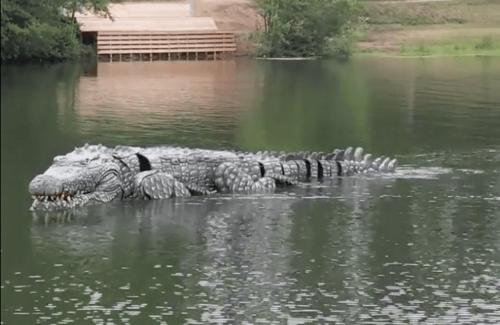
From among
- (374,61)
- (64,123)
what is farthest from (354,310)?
→ (374,61)

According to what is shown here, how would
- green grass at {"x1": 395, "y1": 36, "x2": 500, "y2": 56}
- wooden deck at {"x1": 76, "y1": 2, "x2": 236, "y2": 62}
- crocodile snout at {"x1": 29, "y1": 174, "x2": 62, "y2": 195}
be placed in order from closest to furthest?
crocodile snout at {"x1": 29, "y1": 174, "x2": 62, "y2": 195}, green grass at {"x1": 395, "y1": 36, "x2": 500, "y2": 56}, wooden deck at {"x1": 76, "y1": 2, "x2": 236, "y2": 62}

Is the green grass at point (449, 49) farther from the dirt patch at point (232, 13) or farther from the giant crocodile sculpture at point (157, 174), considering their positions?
the giant crocodile sculpture at point (157, 174)

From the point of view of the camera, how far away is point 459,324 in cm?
1317

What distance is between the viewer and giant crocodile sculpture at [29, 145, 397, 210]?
19.0 metres

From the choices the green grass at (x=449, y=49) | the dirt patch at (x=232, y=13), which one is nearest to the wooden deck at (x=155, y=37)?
the dirt patch at (x=232, y=13)

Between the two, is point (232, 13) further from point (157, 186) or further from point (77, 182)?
point (77, 182)

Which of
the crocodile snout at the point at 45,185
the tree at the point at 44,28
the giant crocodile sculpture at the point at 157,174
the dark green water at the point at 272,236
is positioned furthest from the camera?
the tree at the point at 44,28

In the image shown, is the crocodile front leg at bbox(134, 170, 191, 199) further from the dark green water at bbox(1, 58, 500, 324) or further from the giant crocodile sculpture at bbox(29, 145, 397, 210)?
the dark green water at bbox(1, 58, 500, 324)

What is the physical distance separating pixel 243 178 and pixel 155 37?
163 feet

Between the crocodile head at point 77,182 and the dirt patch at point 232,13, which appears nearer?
the crocodile head at point 77,182

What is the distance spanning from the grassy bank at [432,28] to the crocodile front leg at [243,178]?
45.5m

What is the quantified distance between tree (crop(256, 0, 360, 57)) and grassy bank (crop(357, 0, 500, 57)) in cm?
185

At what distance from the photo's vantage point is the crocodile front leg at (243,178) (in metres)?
20.6

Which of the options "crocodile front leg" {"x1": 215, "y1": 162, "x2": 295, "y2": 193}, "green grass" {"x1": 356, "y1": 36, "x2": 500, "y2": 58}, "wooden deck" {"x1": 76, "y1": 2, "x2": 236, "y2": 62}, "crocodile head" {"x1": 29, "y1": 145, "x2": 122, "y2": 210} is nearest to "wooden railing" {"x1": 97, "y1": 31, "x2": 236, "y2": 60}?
"wooden deck" {"x1": 76, "y1": 2, "x2": 236, "y2": 62}
